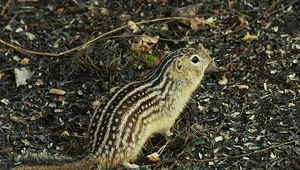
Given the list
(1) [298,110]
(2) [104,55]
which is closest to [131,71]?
(2) [104,55]

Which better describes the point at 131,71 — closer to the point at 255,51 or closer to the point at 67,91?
the point at 67,91

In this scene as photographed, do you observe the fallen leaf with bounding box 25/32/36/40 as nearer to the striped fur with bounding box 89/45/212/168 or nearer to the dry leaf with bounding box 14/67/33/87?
the dry leaf with bounding box 14/67/33/87

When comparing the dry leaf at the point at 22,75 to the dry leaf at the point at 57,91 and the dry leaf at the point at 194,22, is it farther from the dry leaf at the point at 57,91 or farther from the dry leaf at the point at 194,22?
the dry leaf at the point at 194,22

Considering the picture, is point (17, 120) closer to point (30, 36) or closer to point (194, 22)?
point (30, 36)

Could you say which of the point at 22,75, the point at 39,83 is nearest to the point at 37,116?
the point at 39,83

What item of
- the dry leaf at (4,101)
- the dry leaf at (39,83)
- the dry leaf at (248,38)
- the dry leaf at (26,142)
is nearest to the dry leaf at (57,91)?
the dry leaf at (39,83)

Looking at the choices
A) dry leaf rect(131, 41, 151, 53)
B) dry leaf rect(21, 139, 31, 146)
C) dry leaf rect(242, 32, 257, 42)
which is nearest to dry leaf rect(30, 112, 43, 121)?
dry leaf rect(21, 139, 31, 146)
